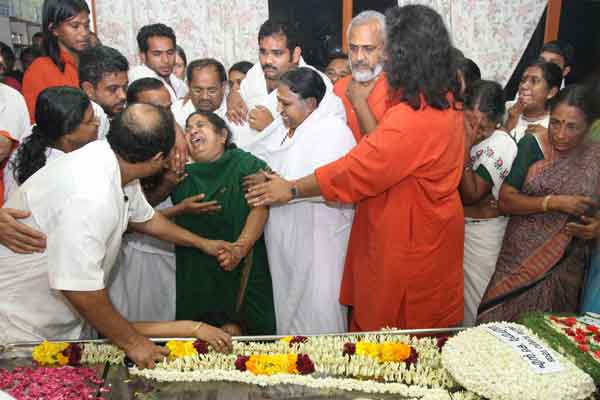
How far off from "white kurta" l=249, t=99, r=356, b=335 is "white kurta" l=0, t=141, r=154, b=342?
924mm

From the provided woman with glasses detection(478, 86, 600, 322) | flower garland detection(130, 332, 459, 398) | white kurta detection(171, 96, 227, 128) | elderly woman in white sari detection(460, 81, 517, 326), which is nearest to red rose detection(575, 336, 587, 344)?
flower garland detection(130, 332, 459, 398)

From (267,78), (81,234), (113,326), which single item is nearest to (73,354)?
(113,326)

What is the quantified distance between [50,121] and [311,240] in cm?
138

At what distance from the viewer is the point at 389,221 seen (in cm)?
247

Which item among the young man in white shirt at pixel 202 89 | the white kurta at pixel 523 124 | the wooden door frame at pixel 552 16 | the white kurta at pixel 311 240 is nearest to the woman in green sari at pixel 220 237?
the white kurta at pixel 311 240

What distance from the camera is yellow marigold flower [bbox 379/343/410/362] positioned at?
5.85ft

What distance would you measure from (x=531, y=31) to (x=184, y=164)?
424cm

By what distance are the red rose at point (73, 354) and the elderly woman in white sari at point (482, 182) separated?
82.5 inches

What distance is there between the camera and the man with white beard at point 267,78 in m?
3.51

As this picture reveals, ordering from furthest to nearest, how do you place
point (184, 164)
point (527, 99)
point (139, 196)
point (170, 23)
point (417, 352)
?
point (170, 23)
point (527, 99)
point (184, 164)
point (139, 196)
point (417, 352)

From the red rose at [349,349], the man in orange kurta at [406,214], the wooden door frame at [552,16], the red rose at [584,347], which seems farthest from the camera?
the wooden door frame at [552,16]

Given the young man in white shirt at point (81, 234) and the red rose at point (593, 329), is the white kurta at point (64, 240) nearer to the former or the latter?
the young man in white shirt at point (81, 234)

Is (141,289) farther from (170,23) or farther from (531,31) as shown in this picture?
(531,31)

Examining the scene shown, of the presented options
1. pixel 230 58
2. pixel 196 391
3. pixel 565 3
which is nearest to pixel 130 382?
pixel 196 391
